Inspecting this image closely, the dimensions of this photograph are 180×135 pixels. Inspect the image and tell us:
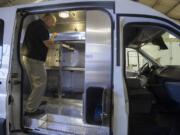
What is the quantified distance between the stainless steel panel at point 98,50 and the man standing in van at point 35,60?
88 cm

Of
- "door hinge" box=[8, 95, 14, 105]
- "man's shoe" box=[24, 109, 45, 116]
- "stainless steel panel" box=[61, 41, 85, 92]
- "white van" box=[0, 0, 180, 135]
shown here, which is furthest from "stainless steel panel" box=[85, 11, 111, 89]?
"stainless steel panel" box=[61, 41, 85, 92]

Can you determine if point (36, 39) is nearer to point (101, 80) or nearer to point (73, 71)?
point (101, 80)

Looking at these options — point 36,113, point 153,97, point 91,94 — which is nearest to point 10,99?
point 36,113

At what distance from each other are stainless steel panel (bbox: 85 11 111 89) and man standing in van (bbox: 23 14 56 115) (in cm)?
88

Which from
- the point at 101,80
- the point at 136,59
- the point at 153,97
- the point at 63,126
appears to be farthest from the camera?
the point at 136,59

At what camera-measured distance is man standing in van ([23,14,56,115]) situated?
274 centimetres

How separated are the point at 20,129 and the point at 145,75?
231 cm

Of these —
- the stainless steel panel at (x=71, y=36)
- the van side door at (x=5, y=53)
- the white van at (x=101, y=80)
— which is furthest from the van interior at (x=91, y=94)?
the stainless steel panel at (x=71, y=36)

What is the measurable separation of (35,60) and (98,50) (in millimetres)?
1077

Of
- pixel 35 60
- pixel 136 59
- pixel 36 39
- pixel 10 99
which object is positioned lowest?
pixel 10 99

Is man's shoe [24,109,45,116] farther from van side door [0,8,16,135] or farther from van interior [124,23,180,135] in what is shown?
van interior [124,23,180,135]

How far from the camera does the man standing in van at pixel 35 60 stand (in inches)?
108

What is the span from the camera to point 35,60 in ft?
9.25

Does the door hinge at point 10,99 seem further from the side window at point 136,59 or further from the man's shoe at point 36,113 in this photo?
the side window at point 136,59
